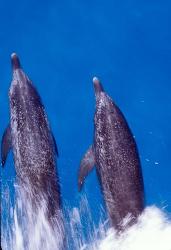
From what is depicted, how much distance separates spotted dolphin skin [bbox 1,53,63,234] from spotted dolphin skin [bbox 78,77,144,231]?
29.0 inches

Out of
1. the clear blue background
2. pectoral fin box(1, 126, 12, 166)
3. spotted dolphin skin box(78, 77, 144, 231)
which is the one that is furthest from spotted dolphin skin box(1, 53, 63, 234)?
the clear blue background

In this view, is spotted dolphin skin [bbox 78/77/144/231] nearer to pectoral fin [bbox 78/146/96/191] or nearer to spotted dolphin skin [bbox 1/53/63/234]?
pectoral fin [bbox 78/146/96/191]

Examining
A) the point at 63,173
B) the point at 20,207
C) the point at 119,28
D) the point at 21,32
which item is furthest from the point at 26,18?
the point at 20,207

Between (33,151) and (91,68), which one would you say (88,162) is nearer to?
(33,151)

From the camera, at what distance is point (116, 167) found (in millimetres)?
9328

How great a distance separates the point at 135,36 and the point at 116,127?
3.53 m

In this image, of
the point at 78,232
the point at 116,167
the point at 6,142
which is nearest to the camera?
the point at 116,167

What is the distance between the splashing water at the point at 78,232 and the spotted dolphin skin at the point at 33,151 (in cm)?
28

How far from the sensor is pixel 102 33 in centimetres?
1243

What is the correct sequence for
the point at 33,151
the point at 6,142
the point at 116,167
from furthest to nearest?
the point at 6,142, the point at 33,151, the point at 116,167

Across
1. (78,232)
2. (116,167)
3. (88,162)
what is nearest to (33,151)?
(88,162)

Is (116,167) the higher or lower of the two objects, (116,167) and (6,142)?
the lower

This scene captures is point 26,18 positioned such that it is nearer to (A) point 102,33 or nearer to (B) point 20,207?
(A) point 102,33

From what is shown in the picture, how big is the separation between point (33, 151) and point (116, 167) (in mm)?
1516
